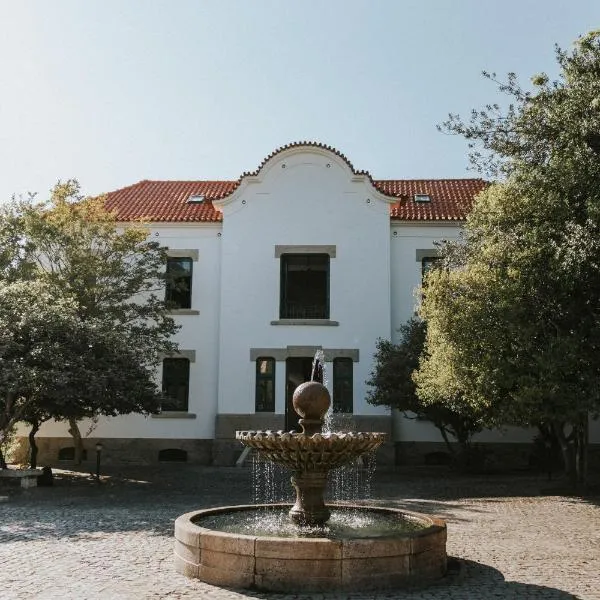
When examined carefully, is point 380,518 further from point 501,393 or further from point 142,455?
point 142,455

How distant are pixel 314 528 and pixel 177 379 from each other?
1642cm

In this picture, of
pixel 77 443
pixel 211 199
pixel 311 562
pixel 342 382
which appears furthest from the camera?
pixel 211 199

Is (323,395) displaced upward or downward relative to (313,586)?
upward

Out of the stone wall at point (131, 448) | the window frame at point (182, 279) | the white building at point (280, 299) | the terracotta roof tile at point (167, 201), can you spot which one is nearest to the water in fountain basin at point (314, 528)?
the white building at point (280, 299)

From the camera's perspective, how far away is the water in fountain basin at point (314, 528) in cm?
819

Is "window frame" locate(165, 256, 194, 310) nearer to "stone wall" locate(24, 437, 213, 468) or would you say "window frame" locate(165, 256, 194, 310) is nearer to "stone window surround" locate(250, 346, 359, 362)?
"stone window surround" locate(250, 346, 359, 362)

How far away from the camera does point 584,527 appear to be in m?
11.2

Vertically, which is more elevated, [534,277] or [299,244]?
[299,244]

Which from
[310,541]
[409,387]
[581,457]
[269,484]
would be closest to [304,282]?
[409,387]

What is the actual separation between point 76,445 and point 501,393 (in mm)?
13645

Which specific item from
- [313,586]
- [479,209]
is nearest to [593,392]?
[479,209]

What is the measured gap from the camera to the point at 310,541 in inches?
273

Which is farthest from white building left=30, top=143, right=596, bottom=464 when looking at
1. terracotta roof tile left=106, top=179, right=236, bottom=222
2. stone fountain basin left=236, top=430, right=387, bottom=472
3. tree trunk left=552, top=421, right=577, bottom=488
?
stone fountain basin left=236, top=430, right=387, bottom=472

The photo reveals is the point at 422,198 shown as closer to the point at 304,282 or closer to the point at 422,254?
the point at 422,254
